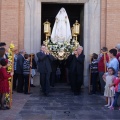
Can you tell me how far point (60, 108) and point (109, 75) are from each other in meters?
1.88

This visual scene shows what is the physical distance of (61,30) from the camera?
1530 cm

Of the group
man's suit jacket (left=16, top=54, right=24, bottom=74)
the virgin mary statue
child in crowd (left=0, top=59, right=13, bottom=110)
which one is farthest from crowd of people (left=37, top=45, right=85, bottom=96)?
child in crowd (left=0, top=59, right=13, bottom=110)

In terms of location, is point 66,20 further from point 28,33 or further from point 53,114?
point 53,114

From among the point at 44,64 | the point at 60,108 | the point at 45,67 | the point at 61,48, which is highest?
the point at 61,48

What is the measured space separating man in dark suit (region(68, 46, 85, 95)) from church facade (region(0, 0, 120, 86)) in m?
1.74

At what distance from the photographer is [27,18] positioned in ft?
50.0

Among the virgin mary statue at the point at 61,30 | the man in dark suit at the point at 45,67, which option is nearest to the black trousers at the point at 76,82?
the man in dark suit at the point at 45,67

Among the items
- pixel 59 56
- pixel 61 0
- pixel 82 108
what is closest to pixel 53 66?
pixel 59 56

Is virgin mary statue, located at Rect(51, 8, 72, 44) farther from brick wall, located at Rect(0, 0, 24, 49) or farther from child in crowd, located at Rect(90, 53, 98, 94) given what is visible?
child in crowd, located at Rect(90, 53, 98, 94)

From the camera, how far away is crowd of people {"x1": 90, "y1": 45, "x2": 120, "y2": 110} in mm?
10688

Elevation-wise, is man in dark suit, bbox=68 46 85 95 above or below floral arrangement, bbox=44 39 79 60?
below

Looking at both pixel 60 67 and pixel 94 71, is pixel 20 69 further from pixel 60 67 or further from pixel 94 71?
pixel 60 67

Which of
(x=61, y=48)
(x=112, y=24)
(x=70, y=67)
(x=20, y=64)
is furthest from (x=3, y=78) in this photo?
(x=112, y=24)

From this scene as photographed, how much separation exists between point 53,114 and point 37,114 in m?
0.43
